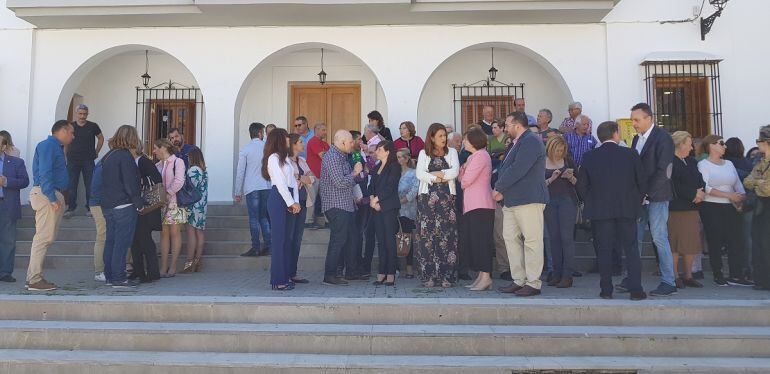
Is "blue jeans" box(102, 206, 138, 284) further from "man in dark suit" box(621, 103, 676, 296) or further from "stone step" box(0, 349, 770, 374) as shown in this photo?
"man in dark suit" box(621, 103, 676, 296)

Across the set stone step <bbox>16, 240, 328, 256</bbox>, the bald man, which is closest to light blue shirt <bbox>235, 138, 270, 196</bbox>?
stone step <bbox>16, 240, 328, 256</bbox>

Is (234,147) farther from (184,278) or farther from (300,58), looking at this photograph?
(184,278)

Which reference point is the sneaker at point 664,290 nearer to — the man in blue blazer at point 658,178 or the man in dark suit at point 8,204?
the man in blue blazer at point 658,178

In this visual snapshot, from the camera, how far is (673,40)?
1002 centimetres

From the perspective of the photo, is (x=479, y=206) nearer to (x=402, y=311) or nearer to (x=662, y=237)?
(x=402, y=311)

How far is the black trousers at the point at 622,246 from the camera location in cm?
553

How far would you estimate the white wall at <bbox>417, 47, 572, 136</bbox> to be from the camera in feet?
Answer: 38.6

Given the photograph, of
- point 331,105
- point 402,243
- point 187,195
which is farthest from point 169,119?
point 402,243

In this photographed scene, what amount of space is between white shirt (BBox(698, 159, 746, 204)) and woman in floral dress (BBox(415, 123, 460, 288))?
302cm

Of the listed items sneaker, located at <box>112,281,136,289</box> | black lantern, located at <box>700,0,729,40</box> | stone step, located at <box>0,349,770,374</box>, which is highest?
black lantern, located at <box>700,0,729,40</box>

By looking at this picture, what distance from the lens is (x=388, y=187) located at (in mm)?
6406

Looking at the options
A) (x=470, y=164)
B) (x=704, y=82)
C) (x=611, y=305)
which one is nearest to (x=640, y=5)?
(x=704, y=82)

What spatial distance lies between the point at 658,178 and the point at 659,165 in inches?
5.3

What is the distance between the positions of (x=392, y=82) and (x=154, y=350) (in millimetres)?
6816
